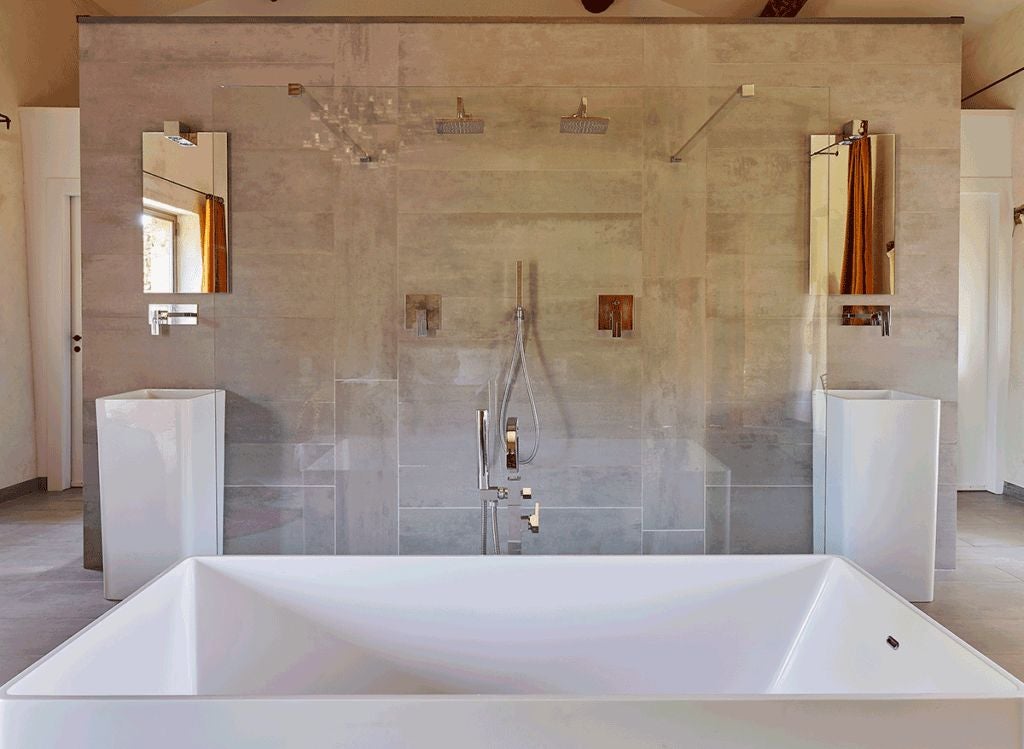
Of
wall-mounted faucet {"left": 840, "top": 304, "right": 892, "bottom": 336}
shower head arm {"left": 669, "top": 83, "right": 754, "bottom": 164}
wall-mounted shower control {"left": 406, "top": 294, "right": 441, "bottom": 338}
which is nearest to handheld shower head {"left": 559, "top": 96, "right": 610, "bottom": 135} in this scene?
shower head arm {"left": 669, "top": 83, "right": 754, "bottom": 164}

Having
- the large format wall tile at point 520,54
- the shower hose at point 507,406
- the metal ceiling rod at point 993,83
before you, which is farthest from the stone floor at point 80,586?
the metal ceiling rod at point 993,83

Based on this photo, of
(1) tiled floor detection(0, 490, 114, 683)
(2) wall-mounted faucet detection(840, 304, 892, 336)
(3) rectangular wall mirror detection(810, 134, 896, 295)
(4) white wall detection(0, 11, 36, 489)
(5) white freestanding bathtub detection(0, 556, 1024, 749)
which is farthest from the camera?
(4) white wall detection(0, 11, 36, 489)


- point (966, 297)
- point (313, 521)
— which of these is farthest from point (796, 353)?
point (966, 297)

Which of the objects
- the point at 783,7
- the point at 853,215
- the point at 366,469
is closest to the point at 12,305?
the point at 366,469

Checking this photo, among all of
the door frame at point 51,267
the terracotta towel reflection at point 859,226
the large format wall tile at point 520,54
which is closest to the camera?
the terracotta towel reflection at point 859,226

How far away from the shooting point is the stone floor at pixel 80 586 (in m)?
2.83

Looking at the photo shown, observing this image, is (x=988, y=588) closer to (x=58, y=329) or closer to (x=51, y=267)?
(x=58, y=329)

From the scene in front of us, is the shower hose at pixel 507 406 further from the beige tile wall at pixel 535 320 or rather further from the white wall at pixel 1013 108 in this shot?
the white wall at pixel 1013 108

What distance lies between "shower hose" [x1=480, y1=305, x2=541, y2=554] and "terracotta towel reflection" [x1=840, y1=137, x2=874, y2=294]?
Answer: 1.24 m

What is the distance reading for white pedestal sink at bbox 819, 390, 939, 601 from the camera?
2.84 meters

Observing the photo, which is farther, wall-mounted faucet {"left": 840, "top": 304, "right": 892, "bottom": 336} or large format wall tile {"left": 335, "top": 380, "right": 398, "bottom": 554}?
wall-mounted faucet {"left": 840, "top": 304, "right": 892, "bottom": 336}

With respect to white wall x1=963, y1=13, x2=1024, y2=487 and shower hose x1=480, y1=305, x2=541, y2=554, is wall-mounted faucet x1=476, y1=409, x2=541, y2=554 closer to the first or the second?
shower hose x1=480, y1=305, x2=541, y2=554

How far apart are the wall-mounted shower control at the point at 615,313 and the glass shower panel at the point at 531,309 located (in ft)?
0.09

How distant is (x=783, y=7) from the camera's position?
4.59 meters
